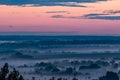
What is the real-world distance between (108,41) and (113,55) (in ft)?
95.8

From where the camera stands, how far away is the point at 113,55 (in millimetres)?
86312

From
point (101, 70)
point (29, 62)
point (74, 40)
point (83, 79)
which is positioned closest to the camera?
point (83, 79)

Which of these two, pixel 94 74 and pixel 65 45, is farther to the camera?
pixel 65 45

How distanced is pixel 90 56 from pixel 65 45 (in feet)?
94.4

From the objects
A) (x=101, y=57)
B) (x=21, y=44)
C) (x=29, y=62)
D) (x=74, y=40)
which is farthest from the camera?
(x=74, y=40)

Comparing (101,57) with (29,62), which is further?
(101,57)

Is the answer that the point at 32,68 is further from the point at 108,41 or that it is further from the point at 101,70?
the point at 108,41

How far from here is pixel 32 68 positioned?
210ft

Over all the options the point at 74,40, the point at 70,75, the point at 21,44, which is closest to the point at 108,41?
the point at 74,40

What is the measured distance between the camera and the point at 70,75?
5553 centimetres

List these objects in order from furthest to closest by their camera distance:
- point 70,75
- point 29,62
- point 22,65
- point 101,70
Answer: point 29,62
point 22,65
point 101,70
point 70,75

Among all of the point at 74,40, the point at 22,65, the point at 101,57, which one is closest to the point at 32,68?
the point at 22,65

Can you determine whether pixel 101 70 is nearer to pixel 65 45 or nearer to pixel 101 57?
pixel 101 57

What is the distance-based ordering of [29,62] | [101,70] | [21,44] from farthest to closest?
[21,44], [29,62], [101,70]
